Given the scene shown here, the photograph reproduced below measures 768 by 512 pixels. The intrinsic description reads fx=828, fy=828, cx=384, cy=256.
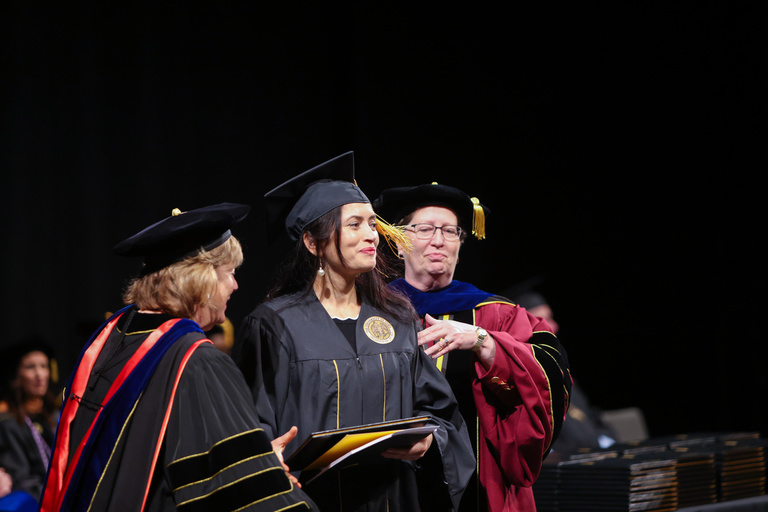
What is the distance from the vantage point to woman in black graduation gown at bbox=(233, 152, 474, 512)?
95.1 inches

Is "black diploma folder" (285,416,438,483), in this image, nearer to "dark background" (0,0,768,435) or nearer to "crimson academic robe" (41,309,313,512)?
"crimson academic robe" (41,309,313,512)

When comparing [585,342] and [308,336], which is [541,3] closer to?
[585,342]

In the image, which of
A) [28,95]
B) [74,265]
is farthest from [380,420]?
[28,95]

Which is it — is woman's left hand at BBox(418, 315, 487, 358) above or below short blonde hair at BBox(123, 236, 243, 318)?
below

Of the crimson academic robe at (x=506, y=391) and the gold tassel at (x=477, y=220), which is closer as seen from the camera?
the crimson academic robe at (x=506, y=391)

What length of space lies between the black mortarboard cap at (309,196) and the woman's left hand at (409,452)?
2.36 ft

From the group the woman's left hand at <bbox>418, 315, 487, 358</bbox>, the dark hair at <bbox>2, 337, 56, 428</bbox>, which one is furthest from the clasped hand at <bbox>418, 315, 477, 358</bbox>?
the dark hair at <bbox>2, 337, 56, 428</bbox>

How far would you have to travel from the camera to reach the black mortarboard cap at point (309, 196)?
2561 millimetres

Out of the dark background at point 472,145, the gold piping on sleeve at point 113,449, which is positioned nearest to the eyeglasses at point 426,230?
the gold piping on sleeve at point 113,449

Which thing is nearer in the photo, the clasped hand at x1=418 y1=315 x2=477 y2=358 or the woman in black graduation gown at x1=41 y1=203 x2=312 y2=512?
the woman in black graduation gown at x1=41 y1=203 x2=312 y2=512

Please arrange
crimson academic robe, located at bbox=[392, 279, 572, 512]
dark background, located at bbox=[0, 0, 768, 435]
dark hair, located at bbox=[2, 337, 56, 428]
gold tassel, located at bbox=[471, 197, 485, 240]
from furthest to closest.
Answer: dark background, located at bbox=[0, 0, 768, 435]
dark hair, located at bbox=[2, 337, 56, 428]
gold tassel, located at bbox=[471, 197, 485, 240]
crimson academic robe, located at bbox=[392, 279, 572, 512]

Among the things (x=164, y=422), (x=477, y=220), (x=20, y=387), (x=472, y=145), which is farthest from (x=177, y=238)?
(x=472, y=145)

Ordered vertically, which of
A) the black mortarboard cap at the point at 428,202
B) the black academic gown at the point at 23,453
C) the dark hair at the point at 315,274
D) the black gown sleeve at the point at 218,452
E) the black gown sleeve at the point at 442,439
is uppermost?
the black mortarboard cap at the point at 428,202

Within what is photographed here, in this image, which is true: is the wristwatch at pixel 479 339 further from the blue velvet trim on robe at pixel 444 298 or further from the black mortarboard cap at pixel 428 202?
the black mortarboard cap at pixel 428 202
